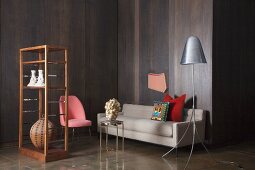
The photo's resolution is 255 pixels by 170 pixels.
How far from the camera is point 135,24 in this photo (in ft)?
24.3

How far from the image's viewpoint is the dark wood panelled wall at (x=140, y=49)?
5934 mm

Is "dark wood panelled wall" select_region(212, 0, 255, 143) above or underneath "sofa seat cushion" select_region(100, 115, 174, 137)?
above

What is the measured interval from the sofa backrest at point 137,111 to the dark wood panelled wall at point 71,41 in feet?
2.14

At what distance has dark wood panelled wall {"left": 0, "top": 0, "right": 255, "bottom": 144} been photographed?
593 cm

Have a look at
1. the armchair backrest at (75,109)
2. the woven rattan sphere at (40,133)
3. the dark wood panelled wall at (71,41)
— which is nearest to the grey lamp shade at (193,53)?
the woven rattan sphere at (40,133)

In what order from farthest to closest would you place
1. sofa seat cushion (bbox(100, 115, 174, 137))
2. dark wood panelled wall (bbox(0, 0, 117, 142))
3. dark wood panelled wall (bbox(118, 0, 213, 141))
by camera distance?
dark wood panelled wall (bbox(0, 0, 117, 142))
dark wood panelled wall (bbox(118, 0, 213, 141))
sofa seat cushion (bbox(100, 115, 174, 137))

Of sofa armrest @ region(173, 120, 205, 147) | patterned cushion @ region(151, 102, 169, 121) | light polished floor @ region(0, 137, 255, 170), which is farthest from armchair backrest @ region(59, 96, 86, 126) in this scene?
sofa armrest @ region(173, 120, 205, 147)

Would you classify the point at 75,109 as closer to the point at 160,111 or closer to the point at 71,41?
the point at 71,41

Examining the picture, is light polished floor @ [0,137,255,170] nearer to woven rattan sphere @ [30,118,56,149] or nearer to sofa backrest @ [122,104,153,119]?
woven rattan sphere @ [30,118,56,149]

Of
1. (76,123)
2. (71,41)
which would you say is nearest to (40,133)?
(76,123)

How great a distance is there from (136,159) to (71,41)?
3043mm

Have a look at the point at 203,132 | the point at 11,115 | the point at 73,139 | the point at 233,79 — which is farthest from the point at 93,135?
the point at 233,79

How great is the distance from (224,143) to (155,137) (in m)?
1.36

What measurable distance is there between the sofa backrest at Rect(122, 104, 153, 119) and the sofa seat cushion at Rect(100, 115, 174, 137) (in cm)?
62
